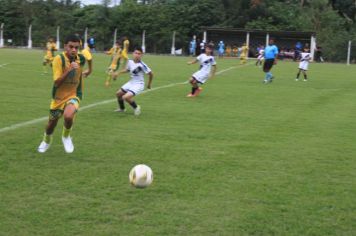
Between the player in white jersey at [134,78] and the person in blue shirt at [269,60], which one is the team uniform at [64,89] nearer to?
the player in white jersey at [134,78]

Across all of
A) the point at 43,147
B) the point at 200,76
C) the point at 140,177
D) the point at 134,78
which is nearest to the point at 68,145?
the point at 43,147

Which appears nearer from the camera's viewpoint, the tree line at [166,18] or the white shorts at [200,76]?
the white shorts at [200,76]

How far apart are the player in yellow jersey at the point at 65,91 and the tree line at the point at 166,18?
166 ft

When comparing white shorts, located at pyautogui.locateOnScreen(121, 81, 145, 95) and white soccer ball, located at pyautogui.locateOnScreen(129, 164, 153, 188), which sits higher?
white shorts, located at pyautogui.locateOnScreen(121, 81, 145, 95)

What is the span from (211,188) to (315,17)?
55054mm

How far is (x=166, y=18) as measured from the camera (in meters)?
61.6

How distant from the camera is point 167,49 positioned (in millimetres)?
59375

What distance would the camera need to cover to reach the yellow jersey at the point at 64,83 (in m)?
7.90

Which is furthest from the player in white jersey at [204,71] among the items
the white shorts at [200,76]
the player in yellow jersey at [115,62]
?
the player in yellow jersey at [115,62]

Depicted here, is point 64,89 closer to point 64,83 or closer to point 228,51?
point 64,83

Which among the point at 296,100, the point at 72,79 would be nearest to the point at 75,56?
the point at 72,79

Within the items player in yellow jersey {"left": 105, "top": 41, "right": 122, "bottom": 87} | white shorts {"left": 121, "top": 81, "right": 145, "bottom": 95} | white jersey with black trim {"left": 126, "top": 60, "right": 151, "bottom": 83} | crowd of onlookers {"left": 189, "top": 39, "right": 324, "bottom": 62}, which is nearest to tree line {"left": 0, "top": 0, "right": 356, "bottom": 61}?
crowd of onlookers {"left": 189, "top": 39, "right": 324, "bottom": 62}

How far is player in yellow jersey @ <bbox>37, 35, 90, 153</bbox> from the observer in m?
7.87

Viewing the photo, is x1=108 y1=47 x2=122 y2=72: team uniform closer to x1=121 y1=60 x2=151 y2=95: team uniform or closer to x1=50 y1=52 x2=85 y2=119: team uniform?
x1=121 y1=60 x2=151 y2=95: team uniform
